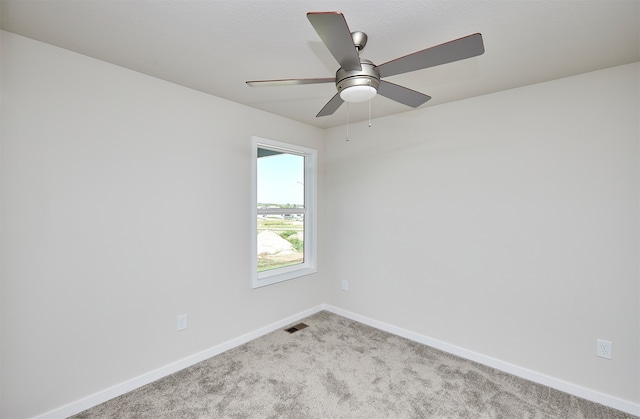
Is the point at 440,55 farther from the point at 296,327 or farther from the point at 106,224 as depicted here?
the point at 296,327

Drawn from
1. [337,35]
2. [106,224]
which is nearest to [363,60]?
[337,35]

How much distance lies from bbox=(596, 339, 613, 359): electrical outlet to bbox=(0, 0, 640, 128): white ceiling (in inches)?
69.0

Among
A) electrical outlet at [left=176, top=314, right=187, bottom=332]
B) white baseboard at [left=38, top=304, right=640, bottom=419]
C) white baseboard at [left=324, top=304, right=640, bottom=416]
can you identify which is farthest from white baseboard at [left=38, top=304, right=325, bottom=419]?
Result: white baseboard at [left=324, top=304, right=640, bottom=416]

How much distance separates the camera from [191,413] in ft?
6.36

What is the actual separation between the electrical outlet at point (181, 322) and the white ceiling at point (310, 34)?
1952 mm

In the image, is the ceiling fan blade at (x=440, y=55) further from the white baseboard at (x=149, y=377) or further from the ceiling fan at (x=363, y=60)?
the white baseboard at (x=149, y=377)

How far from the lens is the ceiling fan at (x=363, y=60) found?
1125mm

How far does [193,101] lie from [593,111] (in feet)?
10.2

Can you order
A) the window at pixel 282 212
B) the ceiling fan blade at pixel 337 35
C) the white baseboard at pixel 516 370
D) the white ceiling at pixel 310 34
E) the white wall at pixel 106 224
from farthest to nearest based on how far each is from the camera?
the window at pixel 282 212 → the white baseboard at pixel 516 370 → the white wall at pixel 106 224 → the white ceiling at pixel 310 34 → the ceiling fan blade at pixel 337 35

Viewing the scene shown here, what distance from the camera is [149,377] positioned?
2260mm

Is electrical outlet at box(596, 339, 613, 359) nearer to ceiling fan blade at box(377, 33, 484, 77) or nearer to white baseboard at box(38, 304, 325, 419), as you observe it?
ceiling fan blade at box(377, 33, 484, 77)

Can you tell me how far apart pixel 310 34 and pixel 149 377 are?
2699 mm

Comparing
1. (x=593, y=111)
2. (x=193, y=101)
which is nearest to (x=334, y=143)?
(x=193, y=101)

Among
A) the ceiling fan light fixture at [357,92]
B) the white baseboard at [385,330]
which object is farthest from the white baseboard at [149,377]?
the ceiling fan light fixture at [357,92]
